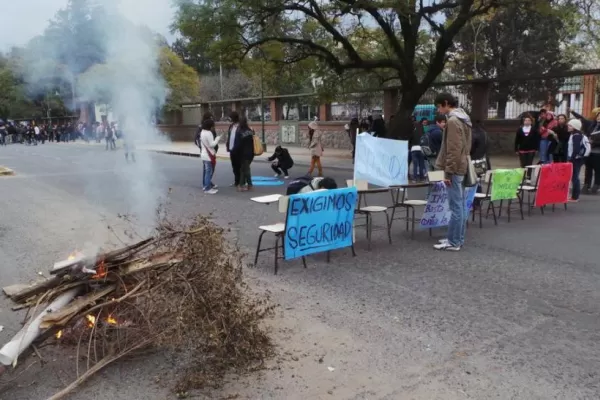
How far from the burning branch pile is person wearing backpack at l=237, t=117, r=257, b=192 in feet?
27.4

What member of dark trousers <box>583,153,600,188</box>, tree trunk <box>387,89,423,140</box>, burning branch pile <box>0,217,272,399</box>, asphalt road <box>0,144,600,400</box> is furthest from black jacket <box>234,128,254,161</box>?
burning branch pile <box>0,217,272,399</box>

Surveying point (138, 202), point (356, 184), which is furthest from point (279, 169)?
point (356, 184)

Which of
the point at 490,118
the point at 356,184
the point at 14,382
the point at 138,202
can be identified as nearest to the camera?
the point at 14,382

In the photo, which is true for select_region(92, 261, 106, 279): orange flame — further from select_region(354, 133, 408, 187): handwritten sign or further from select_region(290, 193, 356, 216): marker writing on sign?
select_region(354, 133, 408, 187): handwritten sign

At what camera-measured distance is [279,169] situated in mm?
16078

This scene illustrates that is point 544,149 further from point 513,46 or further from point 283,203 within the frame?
point 513,46

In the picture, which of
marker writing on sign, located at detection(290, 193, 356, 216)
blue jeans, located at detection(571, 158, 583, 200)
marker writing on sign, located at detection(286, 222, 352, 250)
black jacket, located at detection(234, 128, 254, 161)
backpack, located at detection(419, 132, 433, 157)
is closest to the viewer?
marker writing on sign, located at detection(290, 193, 356, 216)

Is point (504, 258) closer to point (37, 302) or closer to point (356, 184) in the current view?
point (356, 184)

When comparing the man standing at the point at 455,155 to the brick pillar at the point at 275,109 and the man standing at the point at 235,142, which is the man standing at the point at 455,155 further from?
the brick pillar at the point at 275,109

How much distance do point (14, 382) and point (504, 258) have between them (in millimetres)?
5311

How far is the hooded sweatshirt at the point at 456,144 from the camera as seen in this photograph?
264 inches

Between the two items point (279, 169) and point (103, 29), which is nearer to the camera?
point (103, 29)

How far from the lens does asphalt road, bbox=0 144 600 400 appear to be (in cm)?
368

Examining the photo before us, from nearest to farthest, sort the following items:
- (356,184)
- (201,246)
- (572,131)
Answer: (201,246) < (356,184) < (572,131)
